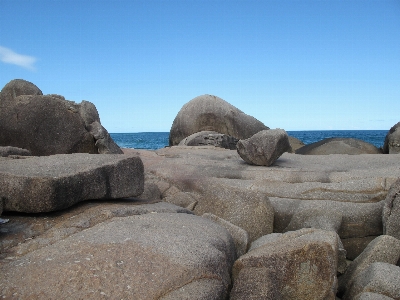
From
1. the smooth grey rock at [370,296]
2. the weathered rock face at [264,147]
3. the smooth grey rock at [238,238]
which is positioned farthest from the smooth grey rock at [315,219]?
the weathered rock face at [264,147]

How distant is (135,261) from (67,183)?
1394 mm

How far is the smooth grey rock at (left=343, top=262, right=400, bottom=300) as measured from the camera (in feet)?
10.6

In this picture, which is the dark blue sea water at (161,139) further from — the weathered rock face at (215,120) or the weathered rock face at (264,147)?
the weathered rock face at (264,147)

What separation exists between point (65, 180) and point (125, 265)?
1.41m

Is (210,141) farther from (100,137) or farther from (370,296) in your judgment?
(370,296)

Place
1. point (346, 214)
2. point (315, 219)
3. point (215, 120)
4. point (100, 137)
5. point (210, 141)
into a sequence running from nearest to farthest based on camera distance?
point (315, 219) < point (346, 214) < point (100, 137) < point (210, 141) < point (215, 120)

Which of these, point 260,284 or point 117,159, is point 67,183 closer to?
point 117,159

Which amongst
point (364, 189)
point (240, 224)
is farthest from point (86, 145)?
point (364, 189)

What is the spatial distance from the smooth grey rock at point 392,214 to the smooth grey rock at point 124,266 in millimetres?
2329

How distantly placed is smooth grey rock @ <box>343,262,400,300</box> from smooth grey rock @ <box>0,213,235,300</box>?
106 cm

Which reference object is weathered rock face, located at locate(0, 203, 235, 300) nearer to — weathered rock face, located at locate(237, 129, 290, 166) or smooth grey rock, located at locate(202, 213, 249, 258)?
smooth grey rock, located at locate(202, 213, 249, 258)

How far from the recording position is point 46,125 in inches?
295

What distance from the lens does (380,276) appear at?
335 cm

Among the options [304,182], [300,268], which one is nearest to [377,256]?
[300,268]
